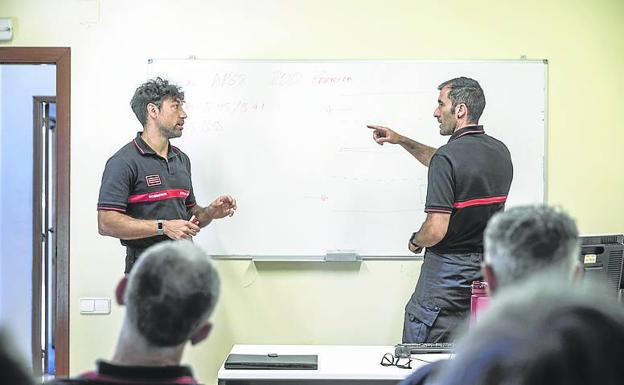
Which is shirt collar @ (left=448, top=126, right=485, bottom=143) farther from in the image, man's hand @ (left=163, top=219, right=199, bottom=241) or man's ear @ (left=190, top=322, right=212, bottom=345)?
man's ear @ (left=190, top=322, right=212, bottom=345)

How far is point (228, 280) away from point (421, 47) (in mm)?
1619

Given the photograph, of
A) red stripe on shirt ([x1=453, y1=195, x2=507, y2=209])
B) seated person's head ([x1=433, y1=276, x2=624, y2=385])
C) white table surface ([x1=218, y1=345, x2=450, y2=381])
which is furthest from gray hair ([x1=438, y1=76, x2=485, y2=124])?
seated person's head ([x1=433, y1=276, x2=624, y2=385])

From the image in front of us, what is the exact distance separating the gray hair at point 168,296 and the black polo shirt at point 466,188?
5.75 feet

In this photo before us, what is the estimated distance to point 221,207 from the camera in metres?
3.41

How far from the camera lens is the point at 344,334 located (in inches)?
145

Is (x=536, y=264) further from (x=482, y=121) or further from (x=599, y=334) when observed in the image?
(x=482, y=121)

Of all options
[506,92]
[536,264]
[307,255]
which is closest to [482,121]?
[506,92]

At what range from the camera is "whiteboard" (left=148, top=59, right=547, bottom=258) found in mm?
3658

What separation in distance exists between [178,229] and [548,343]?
2515 millimetres

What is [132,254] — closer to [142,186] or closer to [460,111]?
[142,186]

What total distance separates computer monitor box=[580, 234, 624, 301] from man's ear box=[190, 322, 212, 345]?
5.06 feet

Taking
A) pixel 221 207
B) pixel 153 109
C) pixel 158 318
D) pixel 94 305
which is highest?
pixel 153 109

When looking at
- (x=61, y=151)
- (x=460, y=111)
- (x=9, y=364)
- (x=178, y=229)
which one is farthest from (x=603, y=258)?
(x=61, y=151)

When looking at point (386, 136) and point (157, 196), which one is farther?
point (386, 136)
